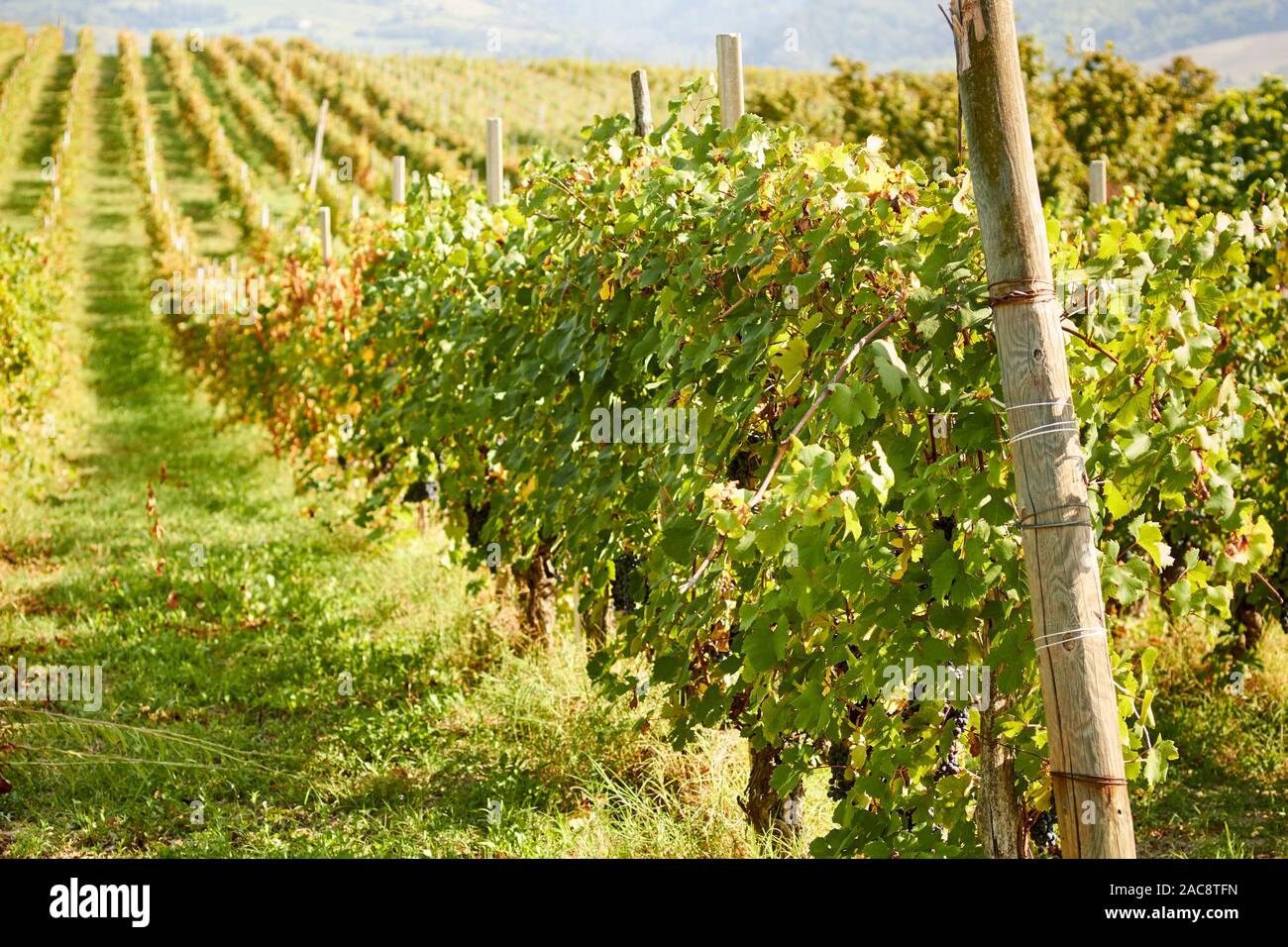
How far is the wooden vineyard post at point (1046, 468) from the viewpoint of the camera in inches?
75.0

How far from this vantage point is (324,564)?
24.6ft

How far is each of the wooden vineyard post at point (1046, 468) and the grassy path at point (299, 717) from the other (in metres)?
1.69

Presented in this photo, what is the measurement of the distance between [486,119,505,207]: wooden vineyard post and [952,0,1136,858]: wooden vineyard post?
420cm

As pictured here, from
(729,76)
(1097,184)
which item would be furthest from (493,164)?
(1097,184)

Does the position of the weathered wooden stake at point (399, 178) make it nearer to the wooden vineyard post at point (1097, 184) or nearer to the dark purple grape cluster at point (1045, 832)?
the wooden vineyard post at point (1097, 184)

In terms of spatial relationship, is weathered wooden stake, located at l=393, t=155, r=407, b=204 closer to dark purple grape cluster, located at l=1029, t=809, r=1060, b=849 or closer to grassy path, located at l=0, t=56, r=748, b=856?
grassy path, located at l=0, t=56, r=748, b=856

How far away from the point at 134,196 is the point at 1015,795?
32929 millimetres

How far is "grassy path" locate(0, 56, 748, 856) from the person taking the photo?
3.97 m

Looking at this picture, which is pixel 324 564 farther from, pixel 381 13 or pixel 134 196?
pixel 381 13

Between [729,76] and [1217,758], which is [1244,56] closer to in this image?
[1217,758]

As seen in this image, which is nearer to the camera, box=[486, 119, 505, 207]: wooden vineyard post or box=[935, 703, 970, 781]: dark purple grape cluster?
box=[935, 703, 970, 781]: dark purple grape cluster

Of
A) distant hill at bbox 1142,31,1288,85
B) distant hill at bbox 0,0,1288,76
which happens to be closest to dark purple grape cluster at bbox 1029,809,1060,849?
distant hill at bbox 0,0,1288,76

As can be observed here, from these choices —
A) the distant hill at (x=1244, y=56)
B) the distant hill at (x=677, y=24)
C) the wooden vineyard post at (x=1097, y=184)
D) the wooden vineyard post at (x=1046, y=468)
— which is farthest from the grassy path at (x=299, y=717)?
the distant hill at (x=1244, y=56)
